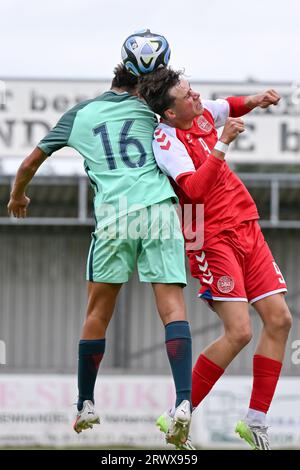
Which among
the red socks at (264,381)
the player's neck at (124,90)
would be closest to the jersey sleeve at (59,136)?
the player's neck at (124,90)

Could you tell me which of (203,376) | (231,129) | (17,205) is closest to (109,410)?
(203,376)

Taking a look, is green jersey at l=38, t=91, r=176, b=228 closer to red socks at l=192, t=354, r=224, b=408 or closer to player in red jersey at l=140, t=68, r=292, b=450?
player in red jersey at l=140, t=68, r=292, b=450

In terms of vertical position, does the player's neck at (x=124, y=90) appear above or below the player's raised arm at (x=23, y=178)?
above

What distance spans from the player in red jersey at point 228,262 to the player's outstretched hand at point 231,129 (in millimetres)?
31

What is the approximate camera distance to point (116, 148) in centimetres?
648

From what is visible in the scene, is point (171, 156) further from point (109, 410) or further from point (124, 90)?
point (109, 410)

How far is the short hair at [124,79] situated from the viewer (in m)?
6.62

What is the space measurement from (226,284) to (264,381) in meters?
0.62

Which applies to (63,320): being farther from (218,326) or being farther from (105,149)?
(105,149)

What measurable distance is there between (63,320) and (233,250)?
56.9ft

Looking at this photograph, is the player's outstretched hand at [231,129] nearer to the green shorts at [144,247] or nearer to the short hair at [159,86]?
the short hair at [159,86]

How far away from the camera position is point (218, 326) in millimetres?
23344

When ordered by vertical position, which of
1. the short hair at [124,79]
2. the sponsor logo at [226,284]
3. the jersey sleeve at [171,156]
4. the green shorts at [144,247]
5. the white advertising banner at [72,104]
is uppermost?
the short hair at [124,79]
